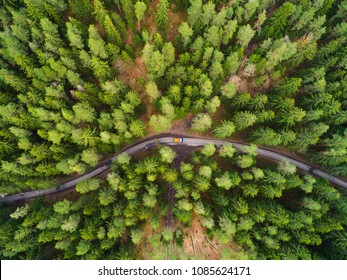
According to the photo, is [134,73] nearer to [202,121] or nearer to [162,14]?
[162,14]

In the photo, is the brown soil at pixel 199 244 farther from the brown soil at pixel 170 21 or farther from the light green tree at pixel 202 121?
the brown soil at pixel 170 21

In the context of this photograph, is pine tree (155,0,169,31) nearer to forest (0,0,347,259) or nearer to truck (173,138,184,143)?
forest (0,0,347,259)

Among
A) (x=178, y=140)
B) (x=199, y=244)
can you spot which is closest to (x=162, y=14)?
(x=178, y=140)

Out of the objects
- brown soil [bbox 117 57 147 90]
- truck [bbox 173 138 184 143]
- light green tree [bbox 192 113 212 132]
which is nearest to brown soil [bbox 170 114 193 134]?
truck [bbox 173 138 184 143]

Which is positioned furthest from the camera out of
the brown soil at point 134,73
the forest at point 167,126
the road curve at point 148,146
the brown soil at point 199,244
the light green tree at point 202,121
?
the road curve at point 148,146

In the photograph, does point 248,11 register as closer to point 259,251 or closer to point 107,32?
point 107,32

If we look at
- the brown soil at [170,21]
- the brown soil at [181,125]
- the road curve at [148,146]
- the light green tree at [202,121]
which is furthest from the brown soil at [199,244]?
the brown soil at [170,21]

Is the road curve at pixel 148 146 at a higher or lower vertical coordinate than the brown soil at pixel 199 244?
higher
